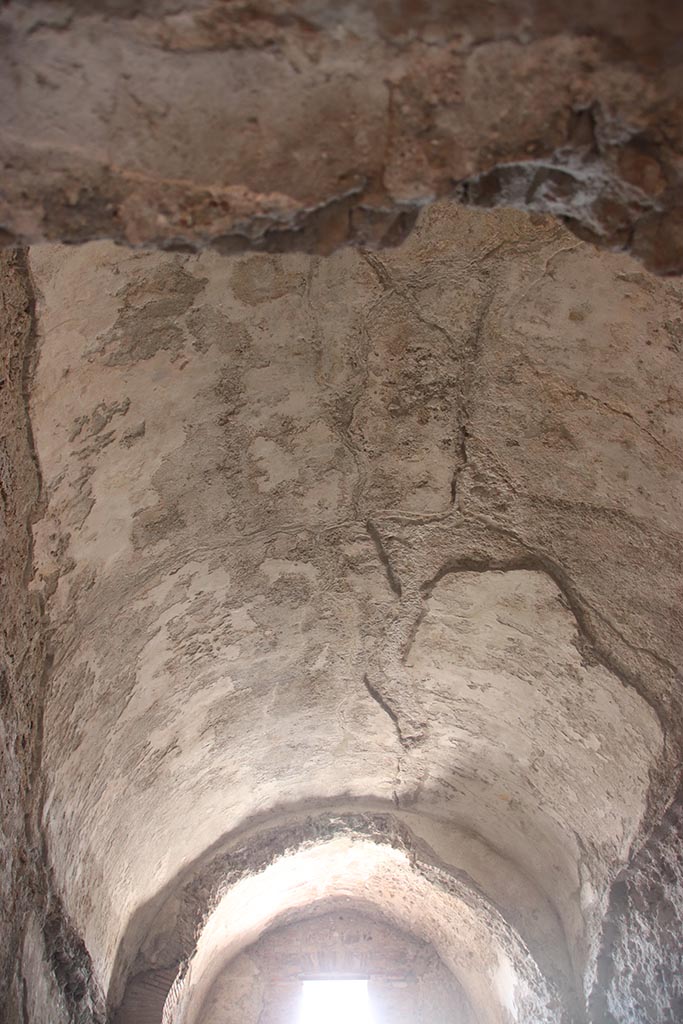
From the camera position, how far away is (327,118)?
127 centimetres

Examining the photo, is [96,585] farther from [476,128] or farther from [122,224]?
[476,128]

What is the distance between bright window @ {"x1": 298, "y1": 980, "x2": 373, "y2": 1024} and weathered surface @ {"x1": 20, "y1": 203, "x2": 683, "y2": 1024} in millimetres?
1971

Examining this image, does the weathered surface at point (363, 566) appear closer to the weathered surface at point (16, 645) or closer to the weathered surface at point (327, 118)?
the weathered surface at point (16, 645)

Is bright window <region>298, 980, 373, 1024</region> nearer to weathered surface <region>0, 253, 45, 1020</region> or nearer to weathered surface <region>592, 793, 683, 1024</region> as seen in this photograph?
weathered surface <region>592, 793, 683, 1024</region>

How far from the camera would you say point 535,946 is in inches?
141

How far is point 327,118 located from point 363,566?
1729mm

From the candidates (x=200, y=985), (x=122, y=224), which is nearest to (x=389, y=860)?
(x=200, y=985)

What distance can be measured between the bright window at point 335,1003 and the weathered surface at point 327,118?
17.9ft

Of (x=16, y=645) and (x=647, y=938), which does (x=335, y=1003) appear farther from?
(x=16, y=645)

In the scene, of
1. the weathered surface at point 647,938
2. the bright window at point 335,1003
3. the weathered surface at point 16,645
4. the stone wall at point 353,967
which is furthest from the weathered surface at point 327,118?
the bright window at point 335,1003

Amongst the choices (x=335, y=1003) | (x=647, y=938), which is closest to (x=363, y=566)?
(x=647, y=938)

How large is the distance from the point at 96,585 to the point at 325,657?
1074mm

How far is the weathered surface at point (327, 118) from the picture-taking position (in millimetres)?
1156

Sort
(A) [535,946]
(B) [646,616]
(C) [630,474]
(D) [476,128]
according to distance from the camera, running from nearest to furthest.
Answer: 1. (D) [476,128]
2. (C) [630,474]
3. (B) [646,616]
4. (A) [535,946]
